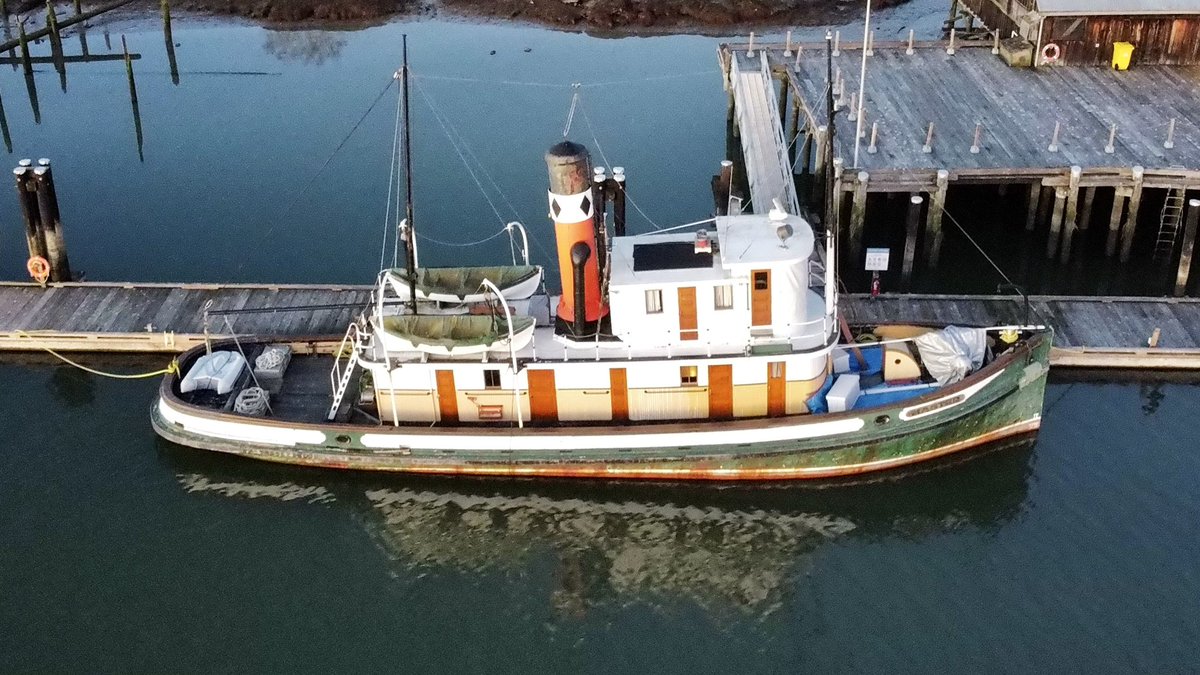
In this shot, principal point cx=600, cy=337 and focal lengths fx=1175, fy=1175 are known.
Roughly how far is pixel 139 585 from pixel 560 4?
36200mm

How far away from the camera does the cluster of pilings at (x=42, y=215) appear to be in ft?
87.4

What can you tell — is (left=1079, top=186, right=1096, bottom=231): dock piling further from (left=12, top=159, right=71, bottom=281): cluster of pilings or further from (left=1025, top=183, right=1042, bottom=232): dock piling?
(left=12, top=159, right=71, bottom=281): cluster of pilings

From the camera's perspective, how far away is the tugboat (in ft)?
68.3

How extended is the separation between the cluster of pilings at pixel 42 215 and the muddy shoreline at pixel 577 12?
25.5 m

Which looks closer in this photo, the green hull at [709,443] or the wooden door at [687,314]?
the wooden door at [687,314]

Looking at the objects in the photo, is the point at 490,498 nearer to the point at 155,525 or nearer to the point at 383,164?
the point at 155,525

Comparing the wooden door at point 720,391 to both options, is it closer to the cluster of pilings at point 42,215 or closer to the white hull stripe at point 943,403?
the white hull stripe at point 943,403

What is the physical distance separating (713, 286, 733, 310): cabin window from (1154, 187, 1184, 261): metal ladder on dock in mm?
13921

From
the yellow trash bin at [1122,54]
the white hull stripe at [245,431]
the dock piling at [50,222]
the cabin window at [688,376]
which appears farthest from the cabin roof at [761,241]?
the yellow trash bin at [1122,54]

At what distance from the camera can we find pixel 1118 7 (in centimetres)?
3238

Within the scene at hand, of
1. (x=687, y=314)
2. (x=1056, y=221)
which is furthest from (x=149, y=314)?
(x=1056, y=221)

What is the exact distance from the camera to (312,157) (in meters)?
36.9

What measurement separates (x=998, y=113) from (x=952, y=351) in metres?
11.3

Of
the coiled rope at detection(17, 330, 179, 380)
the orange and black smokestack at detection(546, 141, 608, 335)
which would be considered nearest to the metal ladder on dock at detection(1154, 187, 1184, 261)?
the orange and black smokestack at detection(546, 141, 608, 335)
